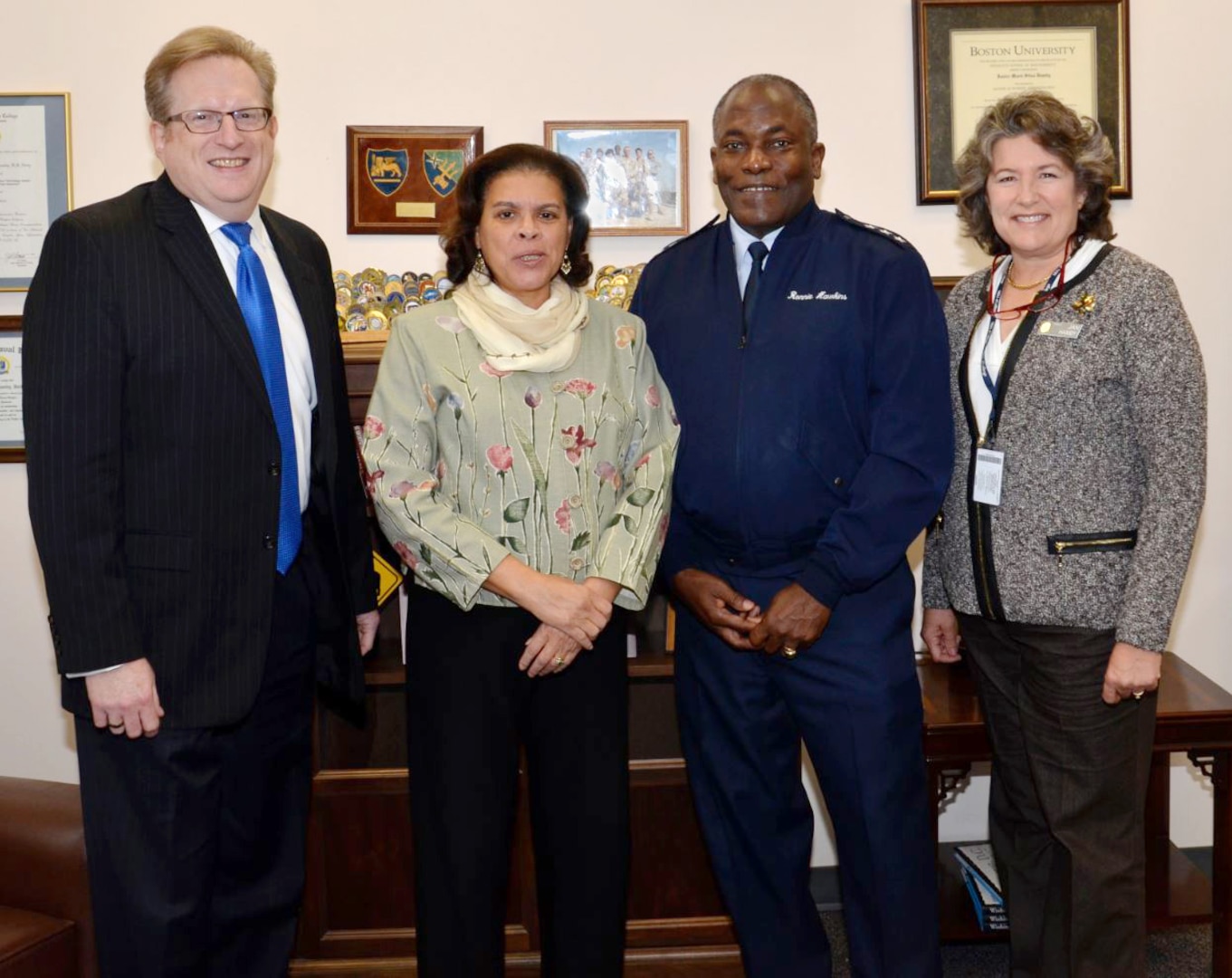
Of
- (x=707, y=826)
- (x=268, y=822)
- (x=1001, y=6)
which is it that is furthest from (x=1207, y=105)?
(x=268, y=822)

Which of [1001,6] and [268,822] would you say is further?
[1001,6]

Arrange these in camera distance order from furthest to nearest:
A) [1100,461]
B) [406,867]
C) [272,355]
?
[406,867] < [1100,461] < [272,355]

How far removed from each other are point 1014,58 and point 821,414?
1.37 meters

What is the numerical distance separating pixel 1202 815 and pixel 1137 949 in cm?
125

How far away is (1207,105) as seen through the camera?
3.03 meters

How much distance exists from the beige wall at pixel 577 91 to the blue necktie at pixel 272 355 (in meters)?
1.05

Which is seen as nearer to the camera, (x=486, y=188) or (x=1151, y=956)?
(x=486, y=188)

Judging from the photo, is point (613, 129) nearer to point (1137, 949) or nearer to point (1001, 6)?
point (1001, 6)

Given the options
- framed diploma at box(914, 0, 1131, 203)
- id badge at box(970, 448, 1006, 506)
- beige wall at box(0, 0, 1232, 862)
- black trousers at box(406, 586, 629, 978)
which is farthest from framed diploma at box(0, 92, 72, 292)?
id badge at box(970, 448, 1006, 506)

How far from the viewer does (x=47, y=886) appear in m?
2.19

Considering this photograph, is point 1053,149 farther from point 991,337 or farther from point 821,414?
point 821,414

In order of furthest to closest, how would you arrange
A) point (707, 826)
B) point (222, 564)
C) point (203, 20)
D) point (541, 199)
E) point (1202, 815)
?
point (1202, 815), point (203, 20), point (707, 826), point (541, 199), point (222, 564)

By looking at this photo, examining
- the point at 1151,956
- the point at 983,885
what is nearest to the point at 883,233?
the point at 983,885

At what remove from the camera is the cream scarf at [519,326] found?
2004 mm
